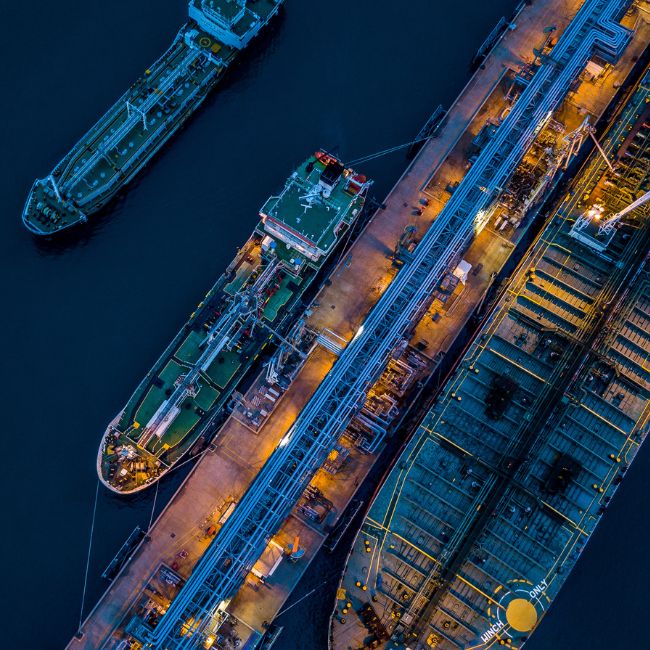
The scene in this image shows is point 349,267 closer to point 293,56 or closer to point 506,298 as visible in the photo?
point 506,298

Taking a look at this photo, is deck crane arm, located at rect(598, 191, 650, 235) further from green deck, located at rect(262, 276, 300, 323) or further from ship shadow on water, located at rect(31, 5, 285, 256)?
ship shadow on water, located at rect(31, 5, 285, 256)

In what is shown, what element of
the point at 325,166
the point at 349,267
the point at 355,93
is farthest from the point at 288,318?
the point at 355,93

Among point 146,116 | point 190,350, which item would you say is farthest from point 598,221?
point 146,116

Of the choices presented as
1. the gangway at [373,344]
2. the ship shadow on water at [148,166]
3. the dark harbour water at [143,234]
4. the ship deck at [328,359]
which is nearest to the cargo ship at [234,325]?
the dark harbour water at [143,234]

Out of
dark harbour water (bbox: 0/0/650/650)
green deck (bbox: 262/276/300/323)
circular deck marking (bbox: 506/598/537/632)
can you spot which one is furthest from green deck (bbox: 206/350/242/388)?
circular deck marking (bbox: 506/598/537/632)

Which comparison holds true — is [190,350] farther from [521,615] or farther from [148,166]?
[521,615]

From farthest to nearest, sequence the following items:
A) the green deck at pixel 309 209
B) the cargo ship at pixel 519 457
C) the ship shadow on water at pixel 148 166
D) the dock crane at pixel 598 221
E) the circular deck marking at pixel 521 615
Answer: the ship shadow on water at pixel 148 166 < the green deck at pixel 309 209 < the dock crane at pixel 598 221 < the cargo ship at pixel 519 457 < the circular deck marking at pixel 521 615

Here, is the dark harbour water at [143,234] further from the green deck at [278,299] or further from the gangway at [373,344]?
the gangway at [373,344]
